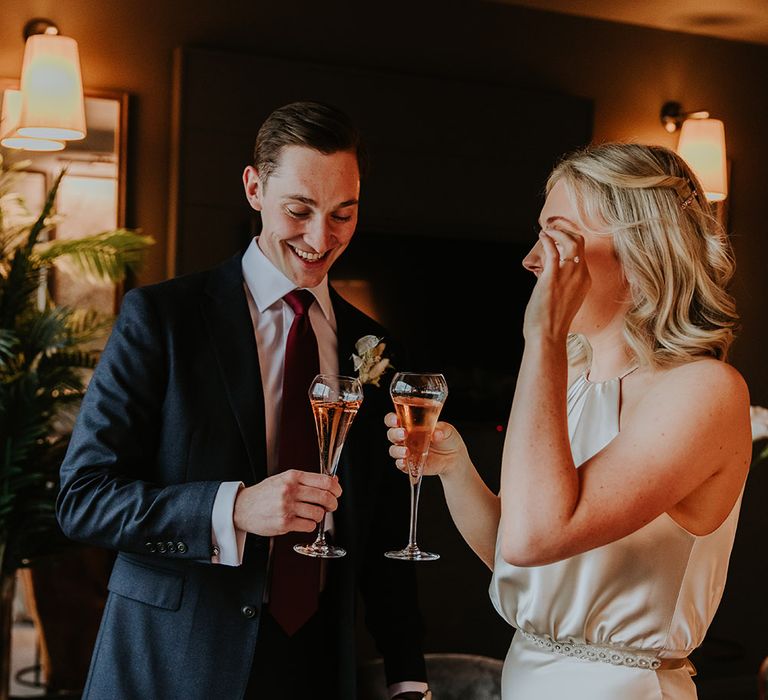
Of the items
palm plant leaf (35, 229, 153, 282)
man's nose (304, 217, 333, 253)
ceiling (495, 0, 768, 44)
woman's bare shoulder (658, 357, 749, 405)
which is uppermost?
ceiling (495, 0, 768, 44)

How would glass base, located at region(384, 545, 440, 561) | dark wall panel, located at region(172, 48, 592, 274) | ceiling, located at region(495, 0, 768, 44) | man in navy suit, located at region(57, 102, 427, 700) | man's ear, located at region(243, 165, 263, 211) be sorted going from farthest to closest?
1. ceiling, located at region(495, 0, 768, 44)
2. dark wall panel, located at region(172, 48, 592, 274)
3. man's ear, located at region(243, 165, 263, 211)
4. man in navy suit, located at region(57, 102, 427, 700)
5. glass base, located at region(384, 545, 440, 561)

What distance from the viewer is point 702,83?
5.58 m

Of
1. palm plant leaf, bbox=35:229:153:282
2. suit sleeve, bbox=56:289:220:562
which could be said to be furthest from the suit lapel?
palm plant leaf, bbox=35:229:153:282

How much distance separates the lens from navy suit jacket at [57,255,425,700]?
6.21 ft

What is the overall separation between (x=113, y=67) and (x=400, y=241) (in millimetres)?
1454

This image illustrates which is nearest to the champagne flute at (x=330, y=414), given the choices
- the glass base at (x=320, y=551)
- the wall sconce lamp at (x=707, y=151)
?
the glass base at (x=320, y=551)

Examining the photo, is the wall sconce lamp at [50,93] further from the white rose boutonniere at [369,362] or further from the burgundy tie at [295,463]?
the white rose boutonniere at [369,362]

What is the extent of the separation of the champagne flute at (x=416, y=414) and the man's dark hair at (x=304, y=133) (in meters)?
0.58

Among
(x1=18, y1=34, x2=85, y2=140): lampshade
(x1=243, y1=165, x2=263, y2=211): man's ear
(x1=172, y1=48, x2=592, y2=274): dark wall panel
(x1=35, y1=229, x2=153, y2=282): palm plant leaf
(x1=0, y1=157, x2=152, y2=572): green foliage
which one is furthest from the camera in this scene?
(x1=172, y1=48, x2=592, y2=274): dark wall panel

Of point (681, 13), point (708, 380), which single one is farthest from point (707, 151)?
point (708, 380)

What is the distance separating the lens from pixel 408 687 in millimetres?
2129

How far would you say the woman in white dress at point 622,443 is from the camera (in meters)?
1.54

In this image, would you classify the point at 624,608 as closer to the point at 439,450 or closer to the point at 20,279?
the point at 439,450

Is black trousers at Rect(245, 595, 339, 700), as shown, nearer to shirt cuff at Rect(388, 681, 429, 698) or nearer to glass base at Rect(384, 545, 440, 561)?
shirt cuff at Rect(388, 681, 429, 698)
